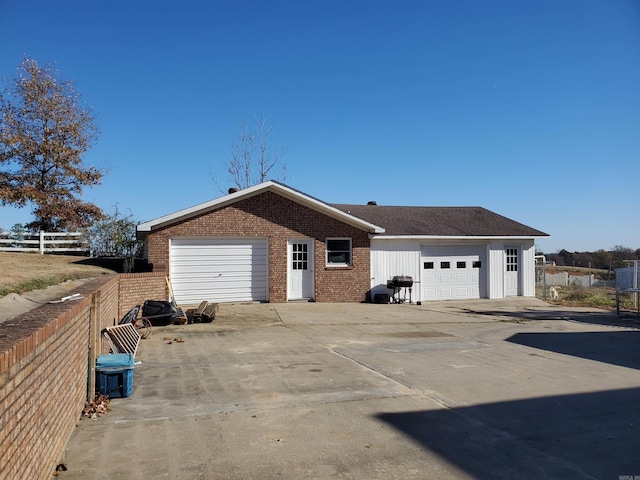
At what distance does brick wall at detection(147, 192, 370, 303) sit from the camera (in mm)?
16953

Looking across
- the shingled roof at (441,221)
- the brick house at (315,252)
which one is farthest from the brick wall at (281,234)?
the shingled roof at (441,221)

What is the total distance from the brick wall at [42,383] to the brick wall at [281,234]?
34.7ft

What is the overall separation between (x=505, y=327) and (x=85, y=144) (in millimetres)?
25187

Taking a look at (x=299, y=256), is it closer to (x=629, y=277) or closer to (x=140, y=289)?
(x=140, y=289)

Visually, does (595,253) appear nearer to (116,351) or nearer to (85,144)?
(85,144)

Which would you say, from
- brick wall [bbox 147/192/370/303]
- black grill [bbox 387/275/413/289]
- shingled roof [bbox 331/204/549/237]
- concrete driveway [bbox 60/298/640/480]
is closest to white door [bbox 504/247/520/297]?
shingled roof [bbox 331/204/549/237]

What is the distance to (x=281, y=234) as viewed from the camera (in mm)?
18062

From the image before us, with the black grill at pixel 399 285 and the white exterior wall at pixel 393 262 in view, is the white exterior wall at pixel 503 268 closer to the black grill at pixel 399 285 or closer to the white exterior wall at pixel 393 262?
the white exterior wall at pixel 393 262

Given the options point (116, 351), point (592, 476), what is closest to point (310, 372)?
point (116, 351)

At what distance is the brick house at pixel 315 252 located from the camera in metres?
17.2

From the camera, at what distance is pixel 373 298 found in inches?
763

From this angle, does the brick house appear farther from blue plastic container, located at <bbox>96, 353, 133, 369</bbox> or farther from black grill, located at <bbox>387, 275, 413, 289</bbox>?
blue plastic container, located at <bbox>96, 353, 133, 369</bbox>

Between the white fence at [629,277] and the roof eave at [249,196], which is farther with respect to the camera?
the white fence at [629,277]

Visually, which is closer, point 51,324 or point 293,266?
point 51,324
